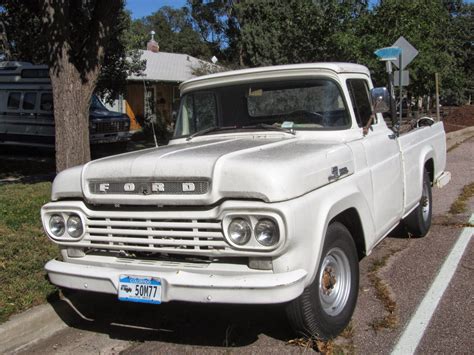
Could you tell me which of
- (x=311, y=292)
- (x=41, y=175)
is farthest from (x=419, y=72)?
(x=311, y=292)

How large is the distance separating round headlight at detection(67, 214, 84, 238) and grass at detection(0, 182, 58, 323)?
98cm

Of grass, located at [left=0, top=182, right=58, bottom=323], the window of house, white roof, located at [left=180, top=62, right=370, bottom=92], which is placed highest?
white roof, located at [left=180, top=62, right=370, bottom=92]

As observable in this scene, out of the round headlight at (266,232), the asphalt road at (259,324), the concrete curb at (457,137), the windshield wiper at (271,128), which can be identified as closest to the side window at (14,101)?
the concrete curb at (457,137)

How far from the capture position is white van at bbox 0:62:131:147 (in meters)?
16.8

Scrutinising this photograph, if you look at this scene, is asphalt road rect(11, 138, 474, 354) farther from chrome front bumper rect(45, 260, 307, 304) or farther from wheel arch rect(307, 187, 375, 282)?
wheel arch rect(307, 187, 375, 282)

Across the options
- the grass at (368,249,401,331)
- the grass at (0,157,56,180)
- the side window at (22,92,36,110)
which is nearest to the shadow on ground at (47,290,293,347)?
the grass at (368,249,401,331)

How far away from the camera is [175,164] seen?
3.67 metres

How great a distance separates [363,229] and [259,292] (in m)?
1.38

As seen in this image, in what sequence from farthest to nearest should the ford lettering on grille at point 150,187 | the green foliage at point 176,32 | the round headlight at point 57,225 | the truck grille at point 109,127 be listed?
the green foliage at point 176,32 < the truck grille at point 109,127 < the round headlight at point 57,225 < the ford lettering on grille at point 150,187

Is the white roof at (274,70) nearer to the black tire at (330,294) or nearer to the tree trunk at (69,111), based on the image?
the black tire at (330,294)

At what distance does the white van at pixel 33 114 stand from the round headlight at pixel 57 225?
12.6 m

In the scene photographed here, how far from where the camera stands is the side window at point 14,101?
17.6 meters

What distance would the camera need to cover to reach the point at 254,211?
11.0ft

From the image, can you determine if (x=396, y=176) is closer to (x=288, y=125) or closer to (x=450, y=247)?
(x=288, y=125)
